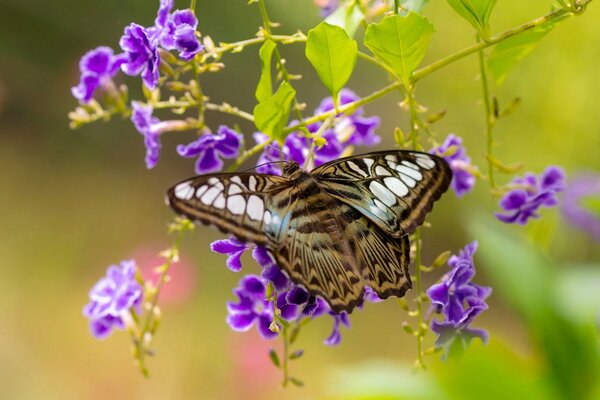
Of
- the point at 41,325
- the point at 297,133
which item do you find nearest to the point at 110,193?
the point at 41,325

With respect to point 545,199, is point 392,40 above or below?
above

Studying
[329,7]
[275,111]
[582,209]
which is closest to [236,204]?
[275,111]

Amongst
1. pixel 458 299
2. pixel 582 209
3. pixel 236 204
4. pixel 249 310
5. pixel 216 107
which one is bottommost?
pixel 582 209

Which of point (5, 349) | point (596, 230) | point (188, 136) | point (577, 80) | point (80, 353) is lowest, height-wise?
point (596, 230)

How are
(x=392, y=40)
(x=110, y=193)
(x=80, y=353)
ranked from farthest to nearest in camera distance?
(x=110, y=193) → (x=80, y=353) → (x=392, y=40)

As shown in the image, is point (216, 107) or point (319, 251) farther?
point (216, 107)

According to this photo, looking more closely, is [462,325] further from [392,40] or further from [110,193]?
[110,193]

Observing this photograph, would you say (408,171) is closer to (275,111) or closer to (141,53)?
(275,111)

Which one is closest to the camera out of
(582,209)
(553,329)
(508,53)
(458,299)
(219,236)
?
(553,329)
